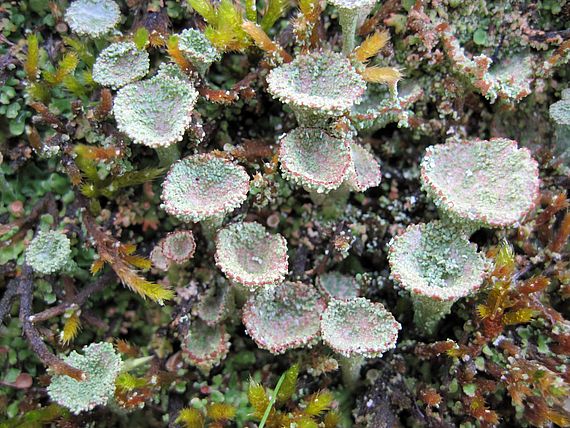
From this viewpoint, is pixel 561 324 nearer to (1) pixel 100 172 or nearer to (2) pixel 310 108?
(2) pixel 310 108

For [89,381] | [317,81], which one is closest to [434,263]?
[317,81]

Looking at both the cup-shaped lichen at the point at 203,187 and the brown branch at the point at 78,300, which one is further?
the brown branch at the point at 78,300

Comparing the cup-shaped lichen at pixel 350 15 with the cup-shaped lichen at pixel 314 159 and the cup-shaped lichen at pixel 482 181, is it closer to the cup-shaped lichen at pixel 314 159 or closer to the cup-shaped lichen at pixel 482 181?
the cup-shaped lichen at pixel 314 159

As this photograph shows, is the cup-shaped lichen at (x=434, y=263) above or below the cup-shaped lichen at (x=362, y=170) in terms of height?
below

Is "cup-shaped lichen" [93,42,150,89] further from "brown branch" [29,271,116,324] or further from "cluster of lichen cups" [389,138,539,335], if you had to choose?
"cluster of lichen cups" [389,138,539,335]

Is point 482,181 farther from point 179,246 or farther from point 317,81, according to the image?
point 179,246

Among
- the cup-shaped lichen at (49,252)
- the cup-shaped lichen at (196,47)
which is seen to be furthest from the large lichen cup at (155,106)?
the cup-shaped lichen at (49,252)

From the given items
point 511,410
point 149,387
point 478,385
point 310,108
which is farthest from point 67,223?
point 511,410

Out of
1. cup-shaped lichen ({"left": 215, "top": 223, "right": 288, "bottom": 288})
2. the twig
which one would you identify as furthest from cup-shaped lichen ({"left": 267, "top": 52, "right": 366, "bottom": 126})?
the twig
